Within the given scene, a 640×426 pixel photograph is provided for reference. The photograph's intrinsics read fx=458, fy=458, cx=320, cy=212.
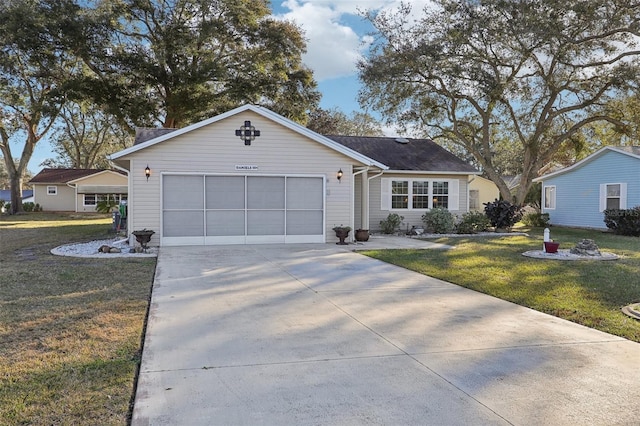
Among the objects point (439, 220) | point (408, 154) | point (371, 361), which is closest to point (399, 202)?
point (439, 220)

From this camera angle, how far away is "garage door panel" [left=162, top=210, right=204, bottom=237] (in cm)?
1223

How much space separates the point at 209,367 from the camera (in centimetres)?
372

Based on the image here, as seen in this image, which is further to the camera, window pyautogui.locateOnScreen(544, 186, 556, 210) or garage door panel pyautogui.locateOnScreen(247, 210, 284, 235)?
window pyautogui.locateOnScreen(544, 186, 556, 210)

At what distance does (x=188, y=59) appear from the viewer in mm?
25062

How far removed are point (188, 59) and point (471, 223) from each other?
17.5 metres

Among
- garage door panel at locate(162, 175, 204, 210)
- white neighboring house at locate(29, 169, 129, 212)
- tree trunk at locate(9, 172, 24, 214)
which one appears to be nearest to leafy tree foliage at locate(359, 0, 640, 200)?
garage door panel at locate(162, 175, 204, 210)

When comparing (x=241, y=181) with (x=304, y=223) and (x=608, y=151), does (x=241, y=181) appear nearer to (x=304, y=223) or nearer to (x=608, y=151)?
(x=304, y=223)

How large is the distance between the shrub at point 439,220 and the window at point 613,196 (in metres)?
6.82

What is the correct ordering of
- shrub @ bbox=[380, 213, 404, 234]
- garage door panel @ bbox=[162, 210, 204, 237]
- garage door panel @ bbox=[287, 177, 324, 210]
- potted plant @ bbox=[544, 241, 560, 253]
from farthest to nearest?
1. shrub @ bbox=[380, 213, 404, 234]
2. garage door panel @ bbox=[287, 177, 324, 210]
3. garage door panel @ bbox=[162, 210, 204, 237]
4. potted plant @ bbox=[544, 241, 560, 253]

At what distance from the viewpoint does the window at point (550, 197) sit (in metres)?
21.9

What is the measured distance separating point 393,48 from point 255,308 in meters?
17.1

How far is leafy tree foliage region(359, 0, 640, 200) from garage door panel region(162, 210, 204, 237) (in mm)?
11523

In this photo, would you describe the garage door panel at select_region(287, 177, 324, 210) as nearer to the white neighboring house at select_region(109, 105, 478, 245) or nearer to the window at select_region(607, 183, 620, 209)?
the white neighboring house at select_region(109, 105, 478, 245)

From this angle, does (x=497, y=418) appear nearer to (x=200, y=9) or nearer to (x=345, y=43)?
(x=345, y=43)
